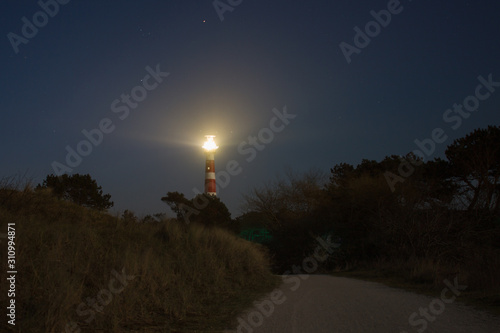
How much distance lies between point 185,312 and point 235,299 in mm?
2301

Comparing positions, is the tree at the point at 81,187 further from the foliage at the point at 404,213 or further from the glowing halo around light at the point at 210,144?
the glowing halo around light at the point at 210,144

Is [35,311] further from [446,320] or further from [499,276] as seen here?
[499,276]

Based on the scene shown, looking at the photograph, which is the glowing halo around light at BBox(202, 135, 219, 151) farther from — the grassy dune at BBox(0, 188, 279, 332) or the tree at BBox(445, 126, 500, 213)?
the grassy dune at BBox(0, 188, 279, 332)

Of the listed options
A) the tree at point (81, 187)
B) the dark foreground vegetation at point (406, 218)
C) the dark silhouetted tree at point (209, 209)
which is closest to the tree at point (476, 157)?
the dark foreground vegetation at point (406, 218)

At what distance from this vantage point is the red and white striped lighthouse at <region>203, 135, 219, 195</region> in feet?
146

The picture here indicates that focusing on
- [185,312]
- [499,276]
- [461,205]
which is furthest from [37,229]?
[461,205]

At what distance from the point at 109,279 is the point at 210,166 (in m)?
39.3

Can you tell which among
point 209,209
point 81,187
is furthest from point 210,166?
point 81,187

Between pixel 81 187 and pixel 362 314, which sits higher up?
pixel 81 187

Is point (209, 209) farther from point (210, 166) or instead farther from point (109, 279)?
point (109, 279)

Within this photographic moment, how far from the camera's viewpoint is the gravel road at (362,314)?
5.83 m

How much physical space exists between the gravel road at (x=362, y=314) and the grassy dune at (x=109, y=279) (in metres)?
Result: 0.68

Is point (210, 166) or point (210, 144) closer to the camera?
point (210, 166)

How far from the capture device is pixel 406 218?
1881cm
